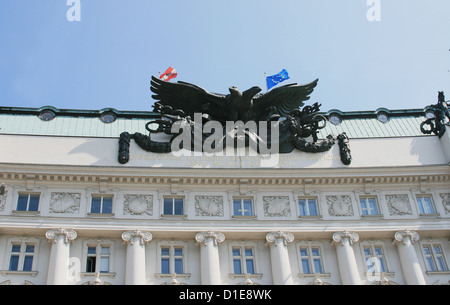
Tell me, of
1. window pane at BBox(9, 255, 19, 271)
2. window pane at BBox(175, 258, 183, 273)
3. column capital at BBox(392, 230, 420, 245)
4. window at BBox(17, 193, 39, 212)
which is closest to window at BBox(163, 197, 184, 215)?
window pane at BBox(175, 258, 183, 273)

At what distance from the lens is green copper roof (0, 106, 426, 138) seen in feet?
128

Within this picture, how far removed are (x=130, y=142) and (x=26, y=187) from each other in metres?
5.91

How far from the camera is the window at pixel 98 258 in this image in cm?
3322

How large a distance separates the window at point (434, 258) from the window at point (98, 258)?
52.7 feet

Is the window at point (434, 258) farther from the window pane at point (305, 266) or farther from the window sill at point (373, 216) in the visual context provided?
the window pane at point (305, 266)

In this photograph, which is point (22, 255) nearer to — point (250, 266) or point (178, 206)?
point (178, 206)

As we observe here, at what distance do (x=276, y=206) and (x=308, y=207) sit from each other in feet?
5.64

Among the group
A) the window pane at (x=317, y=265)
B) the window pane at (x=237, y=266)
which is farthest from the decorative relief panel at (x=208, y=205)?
the window pane at (x=317, y=265)

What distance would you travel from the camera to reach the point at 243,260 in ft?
113

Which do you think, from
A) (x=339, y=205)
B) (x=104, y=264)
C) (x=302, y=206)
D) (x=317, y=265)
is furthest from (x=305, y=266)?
(x=104, y=264)

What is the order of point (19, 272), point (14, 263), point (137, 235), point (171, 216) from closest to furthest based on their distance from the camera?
point (19, 272), point (14, 263), point (137, 235), point (171, 216)

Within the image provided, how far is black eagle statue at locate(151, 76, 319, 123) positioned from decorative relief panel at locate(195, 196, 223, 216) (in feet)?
16.6

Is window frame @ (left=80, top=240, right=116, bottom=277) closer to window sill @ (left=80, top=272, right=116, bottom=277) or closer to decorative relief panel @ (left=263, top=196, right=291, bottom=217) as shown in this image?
window sill @ (left=80, top=272, right=116, bottom=277)
